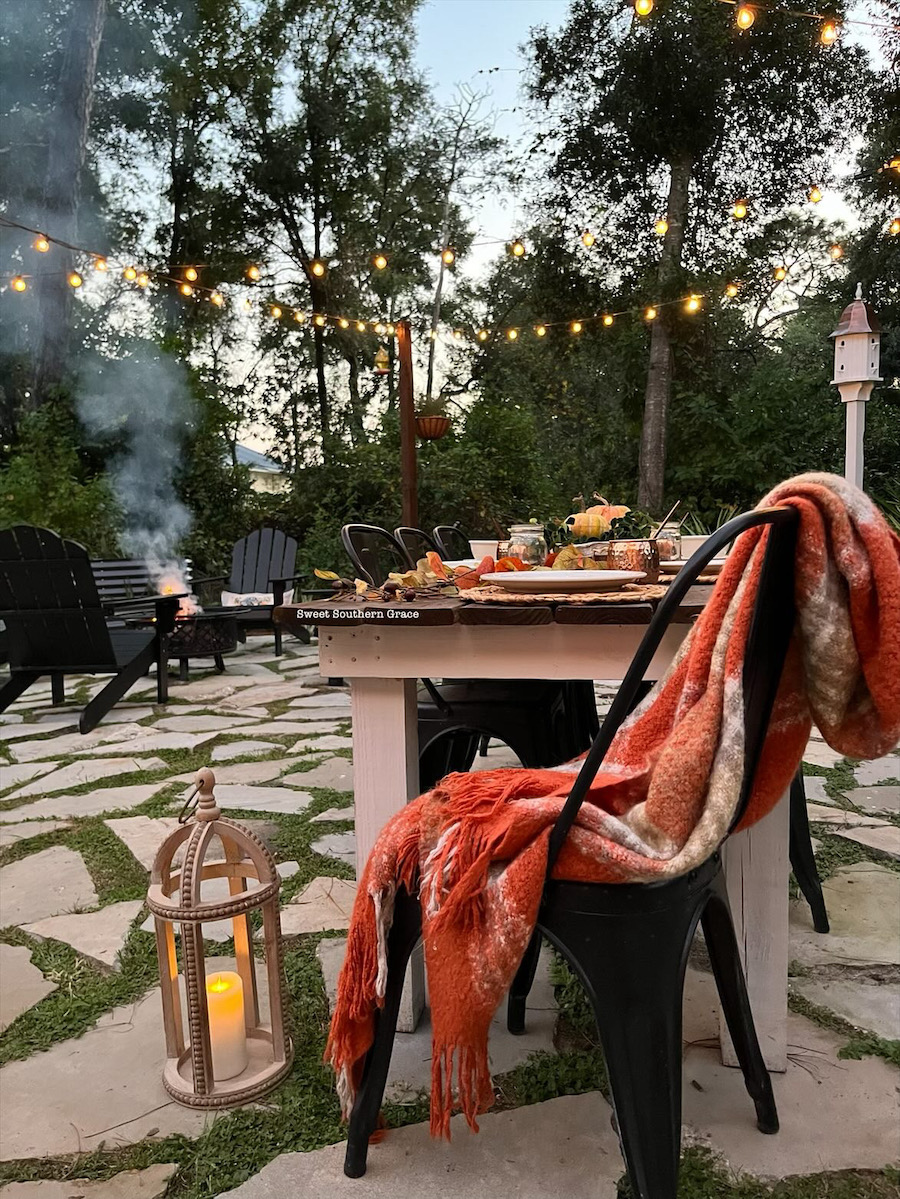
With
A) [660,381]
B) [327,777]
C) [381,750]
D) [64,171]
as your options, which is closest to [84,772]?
[327,777]

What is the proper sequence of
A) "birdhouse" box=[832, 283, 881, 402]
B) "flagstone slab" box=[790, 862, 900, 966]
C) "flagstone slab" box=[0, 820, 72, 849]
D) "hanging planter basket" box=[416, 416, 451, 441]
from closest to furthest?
"flagstone slab" box=[790, 862, 900, 966], "flagstone slab" box=[0, 820, 72, 849], "birdhouse" box=[832, 283, 881, 402], "hanging planter basket" box=[416, 416, 451, 441]

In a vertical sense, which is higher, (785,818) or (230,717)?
(785,818)

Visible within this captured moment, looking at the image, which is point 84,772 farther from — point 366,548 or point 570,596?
point 570,596

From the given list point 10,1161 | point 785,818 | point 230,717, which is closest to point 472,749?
point 785,818

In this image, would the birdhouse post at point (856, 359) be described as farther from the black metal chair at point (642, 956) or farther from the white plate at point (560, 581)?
the black metal chair at point (642, 956)

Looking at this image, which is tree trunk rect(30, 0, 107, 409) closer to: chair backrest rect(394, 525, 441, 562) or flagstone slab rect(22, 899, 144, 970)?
chair backrest rect(394, 525, 441, 562)

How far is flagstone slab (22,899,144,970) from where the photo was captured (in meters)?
1.84

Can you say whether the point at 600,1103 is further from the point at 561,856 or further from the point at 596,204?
the point at 596,204

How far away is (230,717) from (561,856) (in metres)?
3.41

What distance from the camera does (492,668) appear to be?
4.39 ft

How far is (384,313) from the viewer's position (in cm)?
984

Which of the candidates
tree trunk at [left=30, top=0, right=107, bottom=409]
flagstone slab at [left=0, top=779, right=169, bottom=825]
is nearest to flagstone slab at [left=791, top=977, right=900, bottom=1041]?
flagstone slab at [left=0, top=779, right=169, bottom=825]

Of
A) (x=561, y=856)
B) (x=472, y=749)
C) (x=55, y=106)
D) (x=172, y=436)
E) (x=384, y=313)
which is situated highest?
(x=55, y=106)

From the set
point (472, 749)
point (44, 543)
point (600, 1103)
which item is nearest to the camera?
point (600, 1103)
